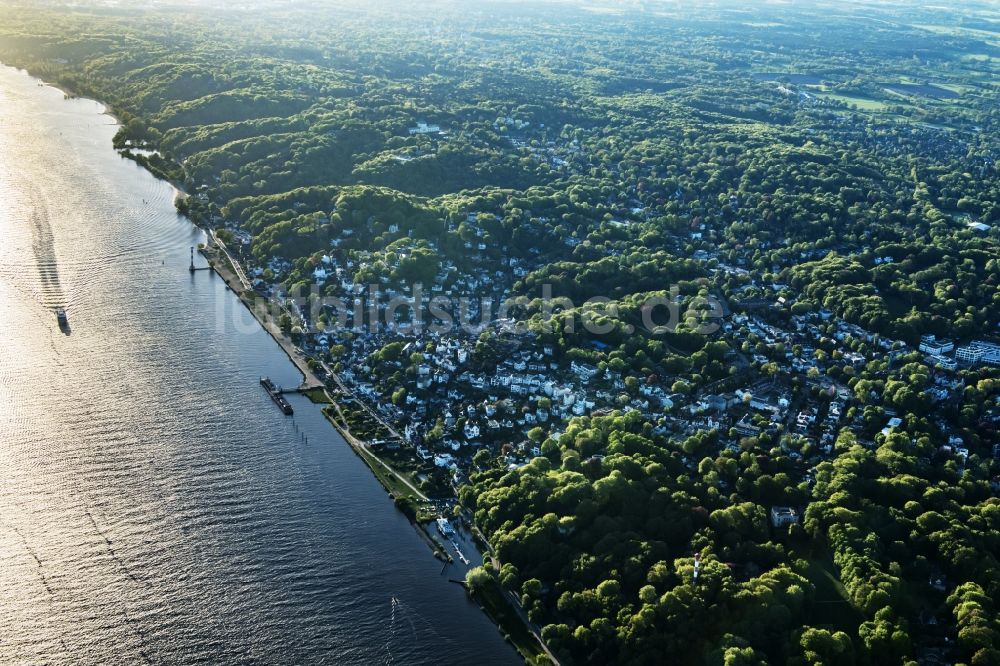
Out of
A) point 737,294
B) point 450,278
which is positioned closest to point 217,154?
point 450,278

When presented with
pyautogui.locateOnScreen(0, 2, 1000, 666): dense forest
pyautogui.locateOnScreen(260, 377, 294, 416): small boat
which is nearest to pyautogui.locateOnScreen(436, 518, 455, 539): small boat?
pyautogui.locateOnScreen(0, 2, 1000, 666): dense forest

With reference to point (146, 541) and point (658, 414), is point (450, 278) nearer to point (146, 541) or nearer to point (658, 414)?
point (658, 414)

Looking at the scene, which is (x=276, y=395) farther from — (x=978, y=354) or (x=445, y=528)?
(x=978, y=354)

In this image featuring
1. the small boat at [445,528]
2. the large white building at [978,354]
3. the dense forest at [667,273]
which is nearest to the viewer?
the dense forest at [667,273]

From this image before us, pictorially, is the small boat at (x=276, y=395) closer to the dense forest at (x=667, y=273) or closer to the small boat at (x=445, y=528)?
the dense forest at (x=667, y=273)

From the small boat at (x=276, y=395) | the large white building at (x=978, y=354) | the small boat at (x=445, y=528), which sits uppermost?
the small boat at (x=276, y=395)

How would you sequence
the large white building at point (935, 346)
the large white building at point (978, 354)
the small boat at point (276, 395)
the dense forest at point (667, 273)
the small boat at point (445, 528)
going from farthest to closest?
the large white building at point (935, 346)
the large white building at point (978, 354)
the small boat at point (276, 395)
the small boat at point (445, 528)
the dense forest at point (667, 273)

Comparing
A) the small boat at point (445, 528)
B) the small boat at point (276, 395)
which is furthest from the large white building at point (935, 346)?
the small boat at point (276, 395)

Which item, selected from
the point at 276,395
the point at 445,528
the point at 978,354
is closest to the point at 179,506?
the point at 276,395
